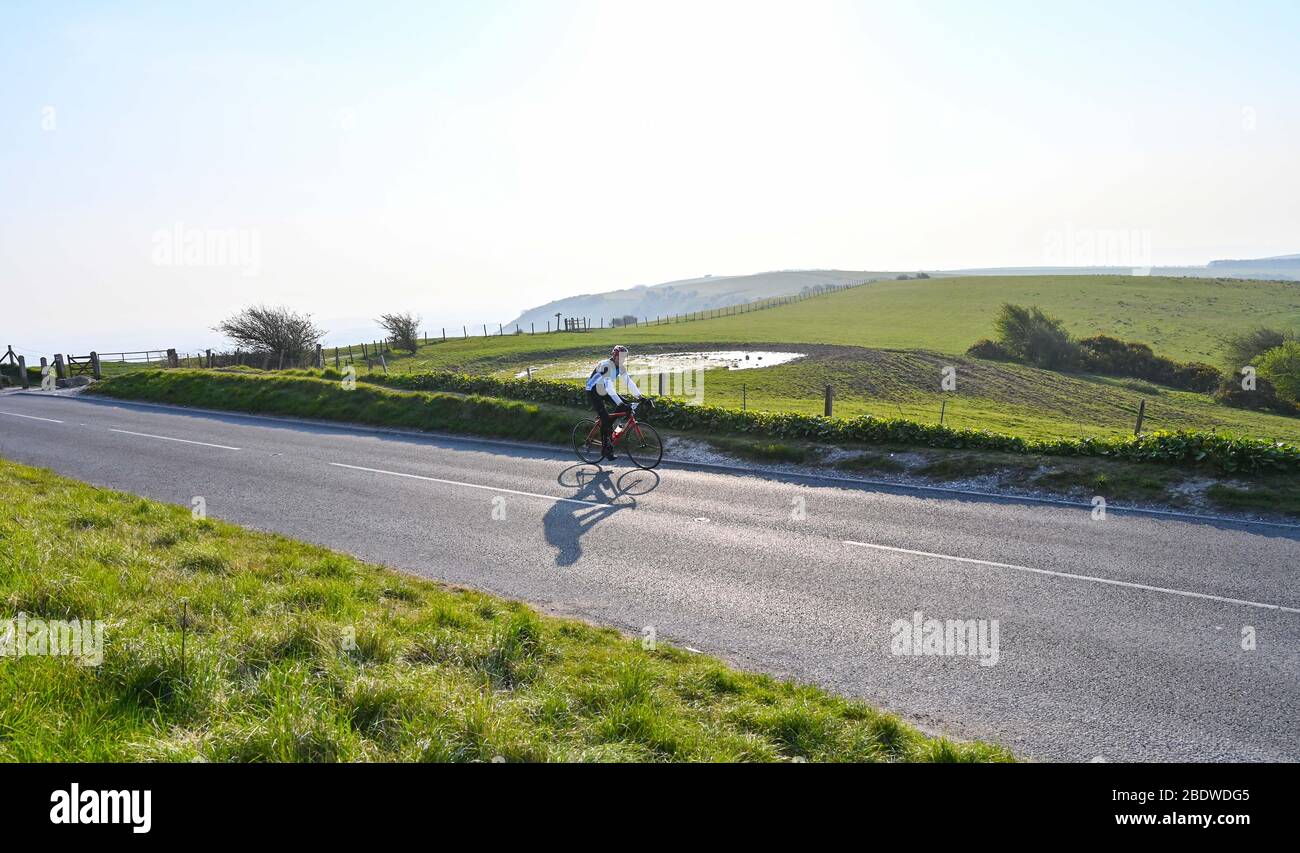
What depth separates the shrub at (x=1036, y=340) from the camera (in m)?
50.4

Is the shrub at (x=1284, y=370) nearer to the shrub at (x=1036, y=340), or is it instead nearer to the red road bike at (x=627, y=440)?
the shrub at (x=1036, y=340)

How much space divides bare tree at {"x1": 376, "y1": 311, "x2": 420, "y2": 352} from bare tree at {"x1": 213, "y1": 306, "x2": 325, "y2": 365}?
35.2ft

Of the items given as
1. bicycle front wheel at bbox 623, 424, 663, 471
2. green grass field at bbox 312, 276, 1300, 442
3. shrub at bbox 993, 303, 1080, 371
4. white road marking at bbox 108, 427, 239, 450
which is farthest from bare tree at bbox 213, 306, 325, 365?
shrub at bbox 993, 303, 1080, 371

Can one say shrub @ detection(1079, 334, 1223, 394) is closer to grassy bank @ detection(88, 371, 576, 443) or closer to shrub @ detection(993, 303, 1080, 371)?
shrub @ detection(993, 303, 1080, 371)

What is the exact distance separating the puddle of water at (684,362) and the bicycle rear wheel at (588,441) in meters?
21.2

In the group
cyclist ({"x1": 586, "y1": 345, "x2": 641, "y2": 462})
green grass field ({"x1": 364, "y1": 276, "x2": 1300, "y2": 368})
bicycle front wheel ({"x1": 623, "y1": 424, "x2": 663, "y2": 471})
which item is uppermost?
green grass field ({"x1": 364, "y1": 276, "x2": 1300, "y2": 368})

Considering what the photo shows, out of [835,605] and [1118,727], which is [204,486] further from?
[1118,727]

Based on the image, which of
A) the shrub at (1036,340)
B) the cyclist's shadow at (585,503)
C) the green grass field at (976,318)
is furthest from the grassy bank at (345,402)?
the shrub at (1036,340)

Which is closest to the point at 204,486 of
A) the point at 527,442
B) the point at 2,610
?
the point at 527,442

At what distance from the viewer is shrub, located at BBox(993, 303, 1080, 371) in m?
50.4

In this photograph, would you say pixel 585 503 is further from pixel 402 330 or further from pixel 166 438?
pixel 402 330

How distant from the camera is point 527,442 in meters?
19.1

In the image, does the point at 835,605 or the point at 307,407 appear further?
the point at 307,407
